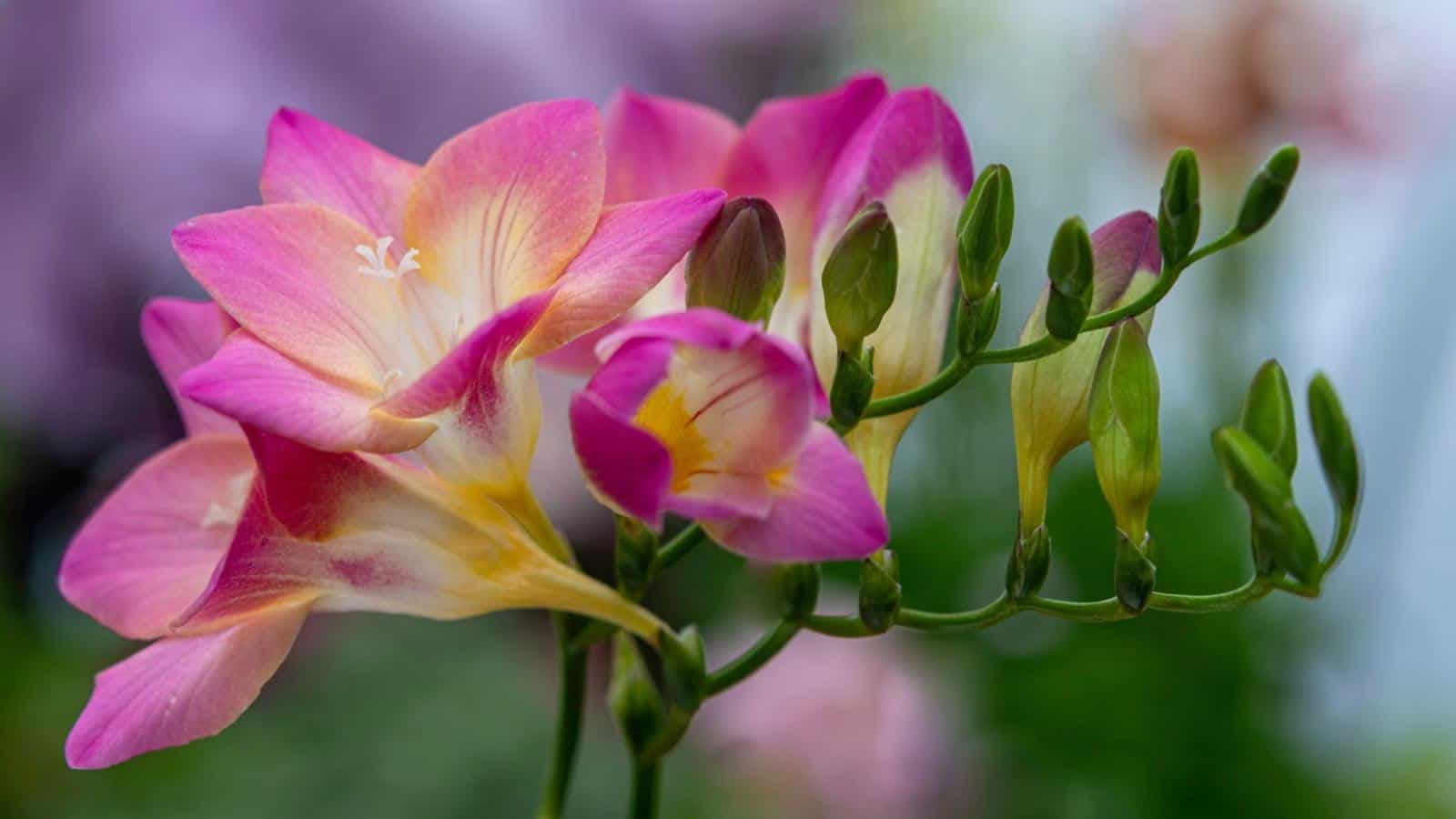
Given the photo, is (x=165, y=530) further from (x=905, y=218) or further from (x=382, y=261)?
(x=905, y=218)

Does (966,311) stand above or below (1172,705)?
above

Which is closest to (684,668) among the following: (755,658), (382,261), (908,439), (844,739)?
(755,658)

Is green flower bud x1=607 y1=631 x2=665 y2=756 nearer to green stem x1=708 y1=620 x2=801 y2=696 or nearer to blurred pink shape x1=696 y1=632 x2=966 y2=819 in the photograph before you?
green stem x1=708 y1=620 x2=801 y2=696

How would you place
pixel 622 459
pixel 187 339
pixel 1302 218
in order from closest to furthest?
pixel 622 459, pixel 187 339, pixel 1302 218

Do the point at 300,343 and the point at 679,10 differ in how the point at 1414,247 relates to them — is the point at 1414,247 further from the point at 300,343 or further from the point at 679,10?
the point at 300,343

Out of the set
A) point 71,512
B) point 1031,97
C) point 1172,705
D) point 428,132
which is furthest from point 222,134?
point 1172,705

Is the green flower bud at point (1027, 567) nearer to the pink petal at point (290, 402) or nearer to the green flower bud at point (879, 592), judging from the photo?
the green flower bud at point (879, 592)

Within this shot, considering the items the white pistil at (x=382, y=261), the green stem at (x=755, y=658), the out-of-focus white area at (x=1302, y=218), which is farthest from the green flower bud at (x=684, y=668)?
the out-of-focus white area at (x=1302, y=218)
